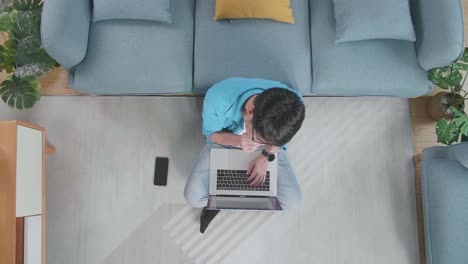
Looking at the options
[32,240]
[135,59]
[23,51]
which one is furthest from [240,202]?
[23,51]

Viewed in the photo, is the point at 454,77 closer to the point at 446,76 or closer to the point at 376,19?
the point at 446,76

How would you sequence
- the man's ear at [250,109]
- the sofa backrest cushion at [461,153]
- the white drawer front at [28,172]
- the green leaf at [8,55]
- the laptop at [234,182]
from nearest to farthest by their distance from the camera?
1. the man's ear at [250,109]
2. the white drawer front at [28,172]
3. the sofa backrest cushion at [461,153]
4. the laptop at [234,182]
5. the green leaf at [8,55]

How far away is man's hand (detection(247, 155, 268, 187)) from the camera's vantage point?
1818 millimetres

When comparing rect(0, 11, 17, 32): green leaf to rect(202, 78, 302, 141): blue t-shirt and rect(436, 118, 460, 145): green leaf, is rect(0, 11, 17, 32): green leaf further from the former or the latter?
rect(436, 118, 460, 145): green leaf

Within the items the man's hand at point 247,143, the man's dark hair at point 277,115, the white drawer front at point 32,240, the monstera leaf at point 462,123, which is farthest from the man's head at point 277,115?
the white drawer front at point 32,240

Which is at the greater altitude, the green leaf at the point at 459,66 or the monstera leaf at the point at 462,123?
the green leaf at the point at 459,66

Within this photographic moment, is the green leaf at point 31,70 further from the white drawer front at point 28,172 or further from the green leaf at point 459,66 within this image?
the green leaf at point 459,66

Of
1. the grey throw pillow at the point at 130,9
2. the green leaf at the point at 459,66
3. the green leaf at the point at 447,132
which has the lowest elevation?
the green leaf at the point at 447,132

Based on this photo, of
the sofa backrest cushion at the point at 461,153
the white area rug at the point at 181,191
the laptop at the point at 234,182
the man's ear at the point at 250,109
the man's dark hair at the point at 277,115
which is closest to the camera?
the man's dark hair at the point at 277,115

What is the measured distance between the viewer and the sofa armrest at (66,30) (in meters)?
1.68

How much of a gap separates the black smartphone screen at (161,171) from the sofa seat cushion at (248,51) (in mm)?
525

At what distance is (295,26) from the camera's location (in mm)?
1982

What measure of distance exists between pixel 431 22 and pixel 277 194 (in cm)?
118

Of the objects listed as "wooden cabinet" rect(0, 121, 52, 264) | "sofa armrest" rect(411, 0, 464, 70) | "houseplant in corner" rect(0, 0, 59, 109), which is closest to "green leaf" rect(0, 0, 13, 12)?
"houseplant in corner" rect(0, 0, 59, 109)
